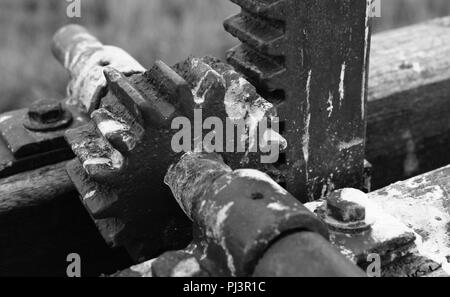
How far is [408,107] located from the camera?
2150 millimetres

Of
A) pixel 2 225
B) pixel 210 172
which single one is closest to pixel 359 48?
pixel 210 172

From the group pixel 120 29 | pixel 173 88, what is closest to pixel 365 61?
pixel 173 88

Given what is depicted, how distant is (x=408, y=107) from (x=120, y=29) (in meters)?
2.48

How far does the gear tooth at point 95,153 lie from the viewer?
1.35 metres

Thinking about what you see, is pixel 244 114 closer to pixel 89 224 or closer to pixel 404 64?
pixel 89 224

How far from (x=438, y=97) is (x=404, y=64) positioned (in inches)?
6.2

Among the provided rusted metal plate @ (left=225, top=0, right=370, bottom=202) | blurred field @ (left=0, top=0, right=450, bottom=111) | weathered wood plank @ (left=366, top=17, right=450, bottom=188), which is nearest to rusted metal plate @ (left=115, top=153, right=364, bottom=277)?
rusted metal plate @ (left=225, top=0, right=370, bottom=202)

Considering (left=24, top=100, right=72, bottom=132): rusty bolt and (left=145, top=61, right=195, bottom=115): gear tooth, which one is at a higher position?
(left=145, top=61, right=195, bottom=115): gear tooth

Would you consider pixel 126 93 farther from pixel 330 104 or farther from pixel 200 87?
pixel 330 104

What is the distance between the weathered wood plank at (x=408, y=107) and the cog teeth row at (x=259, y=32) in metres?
0.63

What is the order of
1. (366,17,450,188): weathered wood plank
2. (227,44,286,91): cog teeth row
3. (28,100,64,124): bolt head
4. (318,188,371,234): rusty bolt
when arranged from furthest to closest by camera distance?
(366,17,450,188): weathered wood plank < (28,100,64,124): bolt head < (227,44,286,91): cog teeth row < (318,188,371,234): rusty bolt

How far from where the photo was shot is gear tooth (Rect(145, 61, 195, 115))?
1289mm

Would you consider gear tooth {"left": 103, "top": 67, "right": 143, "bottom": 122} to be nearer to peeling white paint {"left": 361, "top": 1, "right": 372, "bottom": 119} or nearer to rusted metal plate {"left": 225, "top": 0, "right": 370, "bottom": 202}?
rusted metal plate {"left": 225, "top": 0, "right": 370, "bottom": 202}

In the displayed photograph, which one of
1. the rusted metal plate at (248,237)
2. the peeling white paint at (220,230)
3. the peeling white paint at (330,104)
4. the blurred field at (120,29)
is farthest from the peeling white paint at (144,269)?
the blurred field at (120,29)
